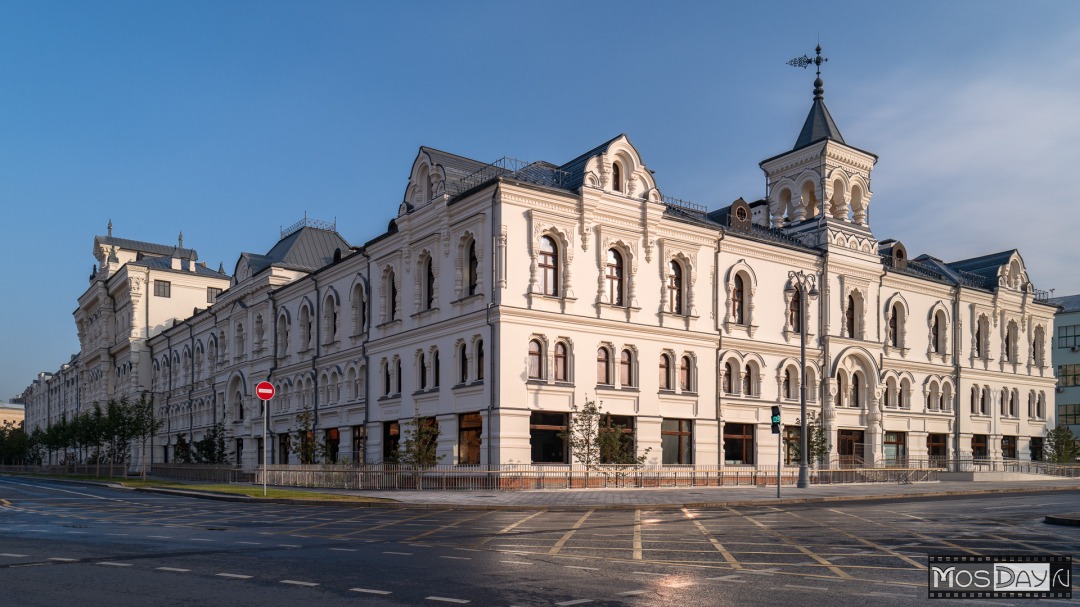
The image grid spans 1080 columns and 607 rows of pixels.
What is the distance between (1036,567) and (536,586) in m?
7.18

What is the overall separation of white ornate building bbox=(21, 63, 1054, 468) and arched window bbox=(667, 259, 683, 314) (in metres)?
0.13

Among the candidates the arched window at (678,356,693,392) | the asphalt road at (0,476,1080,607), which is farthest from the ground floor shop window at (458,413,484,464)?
the asphalt road at (0,476,1080,607)

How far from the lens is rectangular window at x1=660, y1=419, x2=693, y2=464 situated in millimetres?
41562

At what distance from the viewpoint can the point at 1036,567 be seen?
12.9m

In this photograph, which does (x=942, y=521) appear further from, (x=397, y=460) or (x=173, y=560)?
(x=397, y=460)

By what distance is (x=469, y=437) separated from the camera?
1515 inches

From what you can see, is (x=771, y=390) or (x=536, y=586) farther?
A: (x=771, y=390)

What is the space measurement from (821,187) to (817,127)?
445cm

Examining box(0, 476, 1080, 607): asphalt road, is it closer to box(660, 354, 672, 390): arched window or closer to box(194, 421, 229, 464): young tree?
box(660, 354, 672, 390): arched window

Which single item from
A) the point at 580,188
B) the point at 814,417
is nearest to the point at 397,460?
the point at 580,188

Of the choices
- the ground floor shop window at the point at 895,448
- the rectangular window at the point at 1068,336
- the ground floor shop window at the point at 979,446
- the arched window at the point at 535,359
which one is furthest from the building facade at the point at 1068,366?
the arched window at the point at 535,359

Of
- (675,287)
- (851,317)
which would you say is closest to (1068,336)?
(851,317)

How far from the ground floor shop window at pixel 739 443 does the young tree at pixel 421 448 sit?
14194mm

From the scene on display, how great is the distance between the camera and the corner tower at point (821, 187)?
50875 mm
